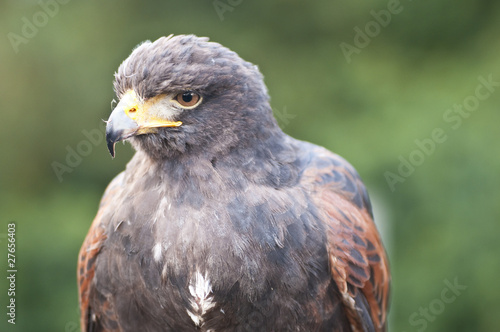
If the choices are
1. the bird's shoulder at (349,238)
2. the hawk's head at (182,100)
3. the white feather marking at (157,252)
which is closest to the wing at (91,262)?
the white feather marking at (157,252)

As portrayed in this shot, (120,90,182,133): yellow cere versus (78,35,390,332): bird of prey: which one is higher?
(120,90,182,133): yellow cere

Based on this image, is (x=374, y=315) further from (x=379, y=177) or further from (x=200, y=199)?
(x=379, y=177)

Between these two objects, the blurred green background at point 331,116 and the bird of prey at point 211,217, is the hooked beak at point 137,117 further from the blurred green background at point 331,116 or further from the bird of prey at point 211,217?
the blurred green background at point 331,116

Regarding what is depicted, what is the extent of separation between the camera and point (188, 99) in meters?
2.96

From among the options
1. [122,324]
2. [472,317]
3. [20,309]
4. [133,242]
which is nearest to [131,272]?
[133,242]

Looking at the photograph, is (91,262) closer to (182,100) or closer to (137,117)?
(137,117)

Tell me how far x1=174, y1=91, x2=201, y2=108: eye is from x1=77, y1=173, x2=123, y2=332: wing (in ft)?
2.39

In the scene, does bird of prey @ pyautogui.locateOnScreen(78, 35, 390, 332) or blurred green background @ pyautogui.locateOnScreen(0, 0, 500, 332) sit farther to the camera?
blurred green background @ pyautogui.locateOnScreen(0, 0, 500, 332)

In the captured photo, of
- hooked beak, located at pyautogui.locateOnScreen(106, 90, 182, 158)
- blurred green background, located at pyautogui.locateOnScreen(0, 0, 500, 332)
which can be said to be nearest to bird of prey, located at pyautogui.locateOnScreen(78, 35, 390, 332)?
hooked beak, located at pyautogui.locateOnScreen(106, 90, 182, 158)

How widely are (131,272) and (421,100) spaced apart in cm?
461

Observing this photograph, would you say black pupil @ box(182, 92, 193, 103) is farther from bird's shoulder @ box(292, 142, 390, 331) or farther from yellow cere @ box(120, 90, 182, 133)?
bird's shoulder @ box(292, 142, 390, 331)

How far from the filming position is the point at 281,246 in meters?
2.94

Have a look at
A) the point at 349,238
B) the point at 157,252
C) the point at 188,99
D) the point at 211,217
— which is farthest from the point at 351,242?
the point at 188,99

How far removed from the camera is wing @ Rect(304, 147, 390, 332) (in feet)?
10.2
